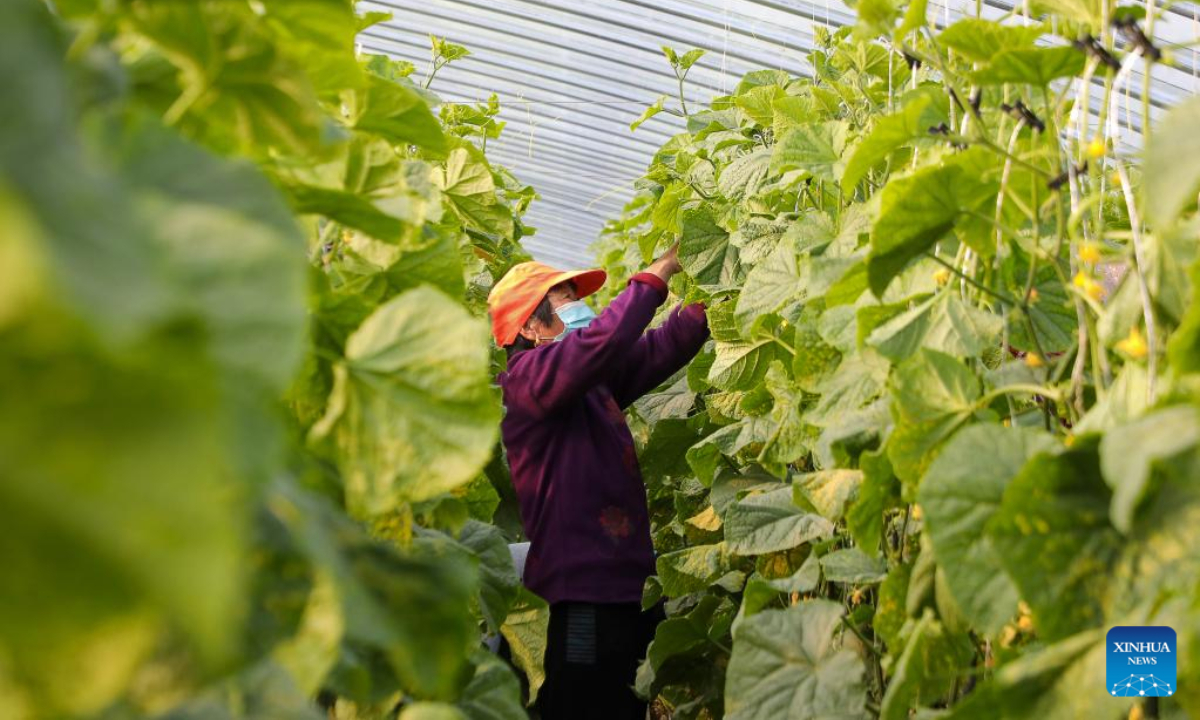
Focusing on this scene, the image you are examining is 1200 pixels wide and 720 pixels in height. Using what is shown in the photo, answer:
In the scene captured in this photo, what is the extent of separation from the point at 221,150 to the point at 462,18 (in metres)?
5.64

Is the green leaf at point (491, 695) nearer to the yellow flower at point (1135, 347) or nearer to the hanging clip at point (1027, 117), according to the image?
the yellow flower at point (1135, 347)

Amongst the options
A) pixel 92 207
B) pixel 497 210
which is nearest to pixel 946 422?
pixel 92 207

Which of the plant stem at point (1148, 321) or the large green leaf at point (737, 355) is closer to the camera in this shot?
the plant stem at point (1148, 321)

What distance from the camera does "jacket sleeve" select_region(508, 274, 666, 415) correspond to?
2.94 metres

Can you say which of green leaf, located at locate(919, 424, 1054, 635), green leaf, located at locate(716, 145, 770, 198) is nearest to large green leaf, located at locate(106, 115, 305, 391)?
green leaf, located at locate(919, 424, 1054, 635)

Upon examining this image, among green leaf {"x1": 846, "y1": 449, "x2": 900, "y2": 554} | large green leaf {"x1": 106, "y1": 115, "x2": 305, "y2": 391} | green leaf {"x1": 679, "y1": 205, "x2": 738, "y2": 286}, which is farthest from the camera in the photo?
green leaf {"x1": 679, "y1": 205, "x2": 738, "y2": 286}

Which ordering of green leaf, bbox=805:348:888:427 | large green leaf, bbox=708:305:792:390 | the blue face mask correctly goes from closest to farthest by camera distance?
green leaf, bbox=805:348:888:427, large green leaf, bbox=708:305:792:390, the blue face mask

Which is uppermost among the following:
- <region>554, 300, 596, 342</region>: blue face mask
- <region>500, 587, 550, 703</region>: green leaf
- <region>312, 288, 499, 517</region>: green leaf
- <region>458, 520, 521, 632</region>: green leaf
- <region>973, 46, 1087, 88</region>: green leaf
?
<region>973, 46, 1087, 88</region>: green leaf

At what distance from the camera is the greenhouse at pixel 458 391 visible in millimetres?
364

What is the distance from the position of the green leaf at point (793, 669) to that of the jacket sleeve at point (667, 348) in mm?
1535

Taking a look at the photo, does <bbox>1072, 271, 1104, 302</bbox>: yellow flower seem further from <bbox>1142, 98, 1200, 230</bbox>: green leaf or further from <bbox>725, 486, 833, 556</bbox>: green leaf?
<bbox>725, 486, 833, 556</bbox>: green leaf

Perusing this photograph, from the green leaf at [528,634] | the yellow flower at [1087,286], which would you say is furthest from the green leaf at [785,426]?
the yellow flower at [1087,286]

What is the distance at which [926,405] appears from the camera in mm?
1223

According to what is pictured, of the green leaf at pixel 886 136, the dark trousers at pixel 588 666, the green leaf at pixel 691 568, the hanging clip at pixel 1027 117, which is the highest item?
the hanging clip at pixel 1027 117
